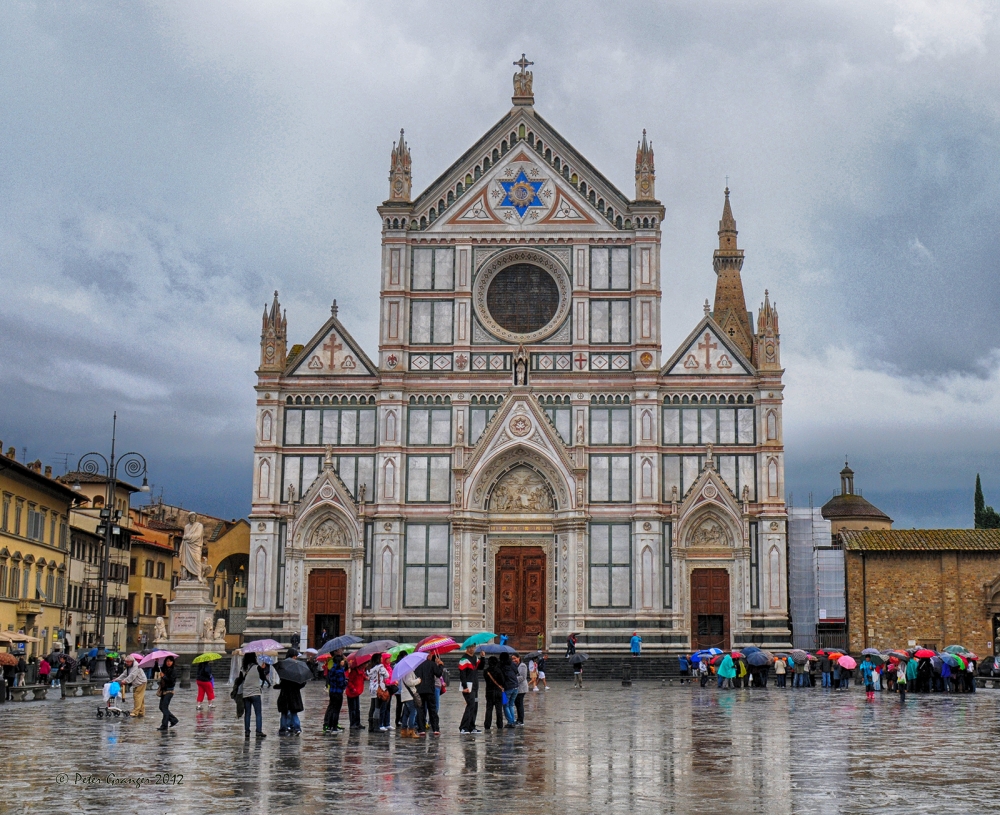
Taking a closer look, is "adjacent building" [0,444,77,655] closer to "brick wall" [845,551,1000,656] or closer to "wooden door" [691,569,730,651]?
"wooden door" [691,569,730,651]

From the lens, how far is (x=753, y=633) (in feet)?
150

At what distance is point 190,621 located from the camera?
42875 millimetres

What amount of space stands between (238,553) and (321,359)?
24997 mm

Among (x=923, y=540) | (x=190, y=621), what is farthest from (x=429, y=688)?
(x=923, y=540)

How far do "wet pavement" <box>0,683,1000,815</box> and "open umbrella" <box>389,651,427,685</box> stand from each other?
1.03 m

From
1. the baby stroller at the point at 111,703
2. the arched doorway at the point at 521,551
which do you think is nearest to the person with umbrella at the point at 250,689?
the baby stroller at the point at 111,703

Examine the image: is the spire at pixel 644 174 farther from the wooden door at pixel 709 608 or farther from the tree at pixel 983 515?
the tree at pixel 983 515

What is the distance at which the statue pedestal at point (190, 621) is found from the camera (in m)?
42.7

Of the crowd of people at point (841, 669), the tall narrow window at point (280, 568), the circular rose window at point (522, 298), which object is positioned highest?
the circular rose window at point (522, 298)

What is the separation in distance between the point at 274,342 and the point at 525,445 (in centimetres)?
1017

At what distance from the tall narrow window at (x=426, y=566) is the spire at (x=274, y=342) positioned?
313 inches

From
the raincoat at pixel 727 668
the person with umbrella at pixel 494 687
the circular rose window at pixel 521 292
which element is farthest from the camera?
the circular rose window at pixel 521 292

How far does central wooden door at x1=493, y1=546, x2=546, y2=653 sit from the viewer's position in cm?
4716

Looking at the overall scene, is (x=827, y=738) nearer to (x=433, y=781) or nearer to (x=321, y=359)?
(x=433, y=781)
